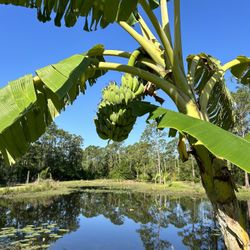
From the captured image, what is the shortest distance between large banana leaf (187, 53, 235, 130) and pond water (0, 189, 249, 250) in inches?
221

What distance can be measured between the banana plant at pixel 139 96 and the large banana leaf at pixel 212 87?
0.01m

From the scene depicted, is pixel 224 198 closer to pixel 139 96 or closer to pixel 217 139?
pixel 217 139

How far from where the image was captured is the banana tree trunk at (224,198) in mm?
1622

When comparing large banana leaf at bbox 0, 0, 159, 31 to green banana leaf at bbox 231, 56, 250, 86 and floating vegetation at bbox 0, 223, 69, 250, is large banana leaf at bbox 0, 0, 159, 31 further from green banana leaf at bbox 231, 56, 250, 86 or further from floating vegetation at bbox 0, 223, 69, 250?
floating vegetation at bbox 0, 223, 69, 250

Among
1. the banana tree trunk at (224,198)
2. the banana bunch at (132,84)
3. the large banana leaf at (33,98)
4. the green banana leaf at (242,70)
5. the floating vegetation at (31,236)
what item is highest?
the green banana leaf at (242,70)

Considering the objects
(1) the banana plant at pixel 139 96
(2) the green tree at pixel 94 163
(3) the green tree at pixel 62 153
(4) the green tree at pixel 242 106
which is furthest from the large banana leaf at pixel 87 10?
(2) the green tree at pixel 94 163

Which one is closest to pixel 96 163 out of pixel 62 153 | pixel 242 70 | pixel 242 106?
pixel 62 153

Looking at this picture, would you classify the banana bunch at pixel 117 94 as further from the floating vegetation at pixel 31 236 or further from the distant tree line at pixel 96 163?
the distant tree line at pixel 96 163

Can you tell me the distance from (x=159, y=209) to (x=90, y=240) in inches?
203

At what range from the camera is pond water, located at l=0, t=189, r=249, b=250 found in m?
8.11

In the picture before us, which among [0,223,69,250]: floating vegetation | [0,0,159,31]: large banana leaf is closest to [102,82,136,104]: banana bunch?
[0,0,159,31]: large banana leaf

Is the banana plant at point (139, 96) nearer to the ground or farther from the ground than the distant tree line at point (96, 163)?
nearer to the ground

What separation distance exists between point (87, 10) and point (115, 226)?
32.4 feet

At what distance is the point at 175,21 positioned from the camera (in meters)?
2.04
